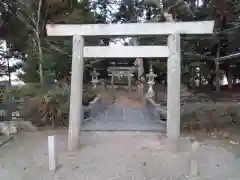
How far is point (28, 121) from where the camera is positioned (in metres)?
7.45

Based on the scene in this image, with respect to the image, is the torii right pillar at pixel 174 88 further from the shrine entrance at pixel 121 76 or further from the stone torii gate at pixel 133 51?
the shrine entrance at pixel 121 76

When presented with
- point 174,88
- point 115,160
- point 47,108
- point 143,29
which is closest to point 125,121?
point 47,108

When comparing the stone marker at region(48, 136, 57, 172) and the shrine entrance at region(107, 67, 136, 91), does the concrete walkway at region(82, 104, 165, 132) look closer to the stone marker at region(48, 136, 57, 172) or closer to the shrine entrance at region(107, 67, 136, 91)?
the stone marker at region(48, 136, 57, 172)

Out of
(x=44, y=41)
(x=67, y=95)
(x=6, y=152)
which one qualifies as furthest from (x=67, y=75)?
(x=6, y=152)

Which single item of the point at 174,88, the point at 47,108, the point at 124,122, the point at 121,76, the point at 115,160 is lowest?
the point at 115,160

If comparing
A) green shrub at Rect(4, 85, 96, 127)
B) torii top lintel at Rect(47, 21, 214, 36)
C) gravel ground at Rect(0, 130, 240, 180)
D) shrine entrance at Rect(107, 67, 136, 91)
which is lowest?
gravel ground at Rect(0, 130, 240, 180)

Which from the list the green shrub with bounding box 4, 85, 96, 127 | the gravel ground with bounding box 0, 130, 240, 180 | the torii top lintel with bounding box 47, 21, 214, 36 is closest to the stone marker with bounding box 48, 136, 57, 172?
the gravel ground with bounding box 0, 130, 240, 180

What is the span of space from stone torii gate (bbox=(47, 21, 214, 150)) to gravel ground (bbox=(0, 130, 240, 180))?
1.74ft

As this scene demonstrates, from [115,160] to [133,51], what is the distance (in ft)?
7.39

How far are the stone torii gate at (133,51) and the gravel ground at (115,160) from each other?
530 millimetres

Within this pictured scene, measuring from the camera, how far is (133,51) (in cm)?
569

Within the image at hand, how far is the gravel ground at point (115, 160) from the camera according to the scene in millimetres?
4359

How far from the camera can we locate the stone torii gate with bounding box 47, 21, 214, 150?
18.5 ft

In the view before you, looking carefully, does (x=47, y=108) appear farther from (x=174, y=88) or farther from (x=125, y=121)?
(x=174, y=88)
